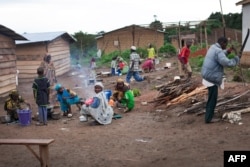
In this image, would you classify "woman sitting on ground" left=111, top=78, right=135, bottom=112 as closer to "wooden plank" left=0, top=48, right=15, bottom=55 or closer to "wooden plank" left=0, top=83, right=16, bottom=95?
"wooden plank" left=0, top=83, right=16, bottom=95

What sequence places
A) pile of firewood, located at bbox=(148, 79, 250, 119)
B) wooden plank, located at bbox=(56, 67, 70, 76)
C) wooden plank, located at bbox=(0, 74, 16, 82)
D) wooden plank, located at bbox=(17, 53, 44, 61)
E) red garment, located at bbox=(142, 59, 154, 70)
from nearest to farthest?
pile of firewood, located at bbox=(148, 79, 250, 119) → wooden plank, located at bbox=(0, 74, 16, 82) → red garment, located at bbox=(142, 59, 154, 70) → wooden plank, located at bbox=(17, 53, 44, 61) → wooden plank, located at bbox=(56, 67, 70, 76)

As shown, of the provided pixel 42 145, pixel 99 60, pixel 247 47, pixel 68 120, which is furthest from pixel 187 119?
pixel 99 60

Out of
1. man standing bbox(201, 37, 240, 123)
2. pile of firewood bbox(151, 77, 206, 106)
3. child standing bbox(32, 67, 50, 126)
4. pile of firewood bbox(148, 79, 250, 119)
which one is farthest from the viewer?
pile of firewood bbox(151, 77, 206, 106)

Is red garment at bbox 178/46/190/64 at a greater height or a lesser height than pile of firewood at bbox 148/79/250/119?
greater

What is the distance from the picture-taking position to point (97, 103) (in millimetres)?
9117

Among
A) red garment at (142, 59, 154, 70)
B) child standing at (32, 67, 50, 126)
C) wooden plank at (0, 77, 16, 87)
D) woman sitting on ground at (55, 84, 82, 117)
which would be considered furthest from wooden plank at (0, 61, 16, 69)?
red garment at (142, 59, 154, 70)

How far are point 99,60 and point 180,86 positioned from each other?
2392 cm

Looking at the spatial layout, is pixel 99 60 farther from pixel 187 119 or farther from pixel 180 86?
pixel 187 119

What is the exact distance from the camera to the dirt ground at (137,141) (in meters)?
6.04

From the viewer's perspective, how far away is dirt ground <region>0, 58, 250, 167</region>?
19.8 ft

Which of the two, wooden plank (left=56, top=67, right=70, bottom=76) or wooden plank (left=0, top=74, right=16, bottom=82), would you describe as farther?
wooden plank (left=56, top=67, right=70, bottom=76)

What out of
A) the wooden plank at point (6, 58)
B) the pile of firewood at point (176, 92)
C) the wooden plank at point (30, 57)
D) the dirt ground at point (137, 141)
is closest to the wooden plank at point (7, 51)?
the wooden plank at point (6, 58)

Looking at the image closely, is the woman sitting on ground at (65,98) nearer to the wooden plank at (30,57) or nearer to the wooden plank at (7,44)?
the wooden plank at (7,44)

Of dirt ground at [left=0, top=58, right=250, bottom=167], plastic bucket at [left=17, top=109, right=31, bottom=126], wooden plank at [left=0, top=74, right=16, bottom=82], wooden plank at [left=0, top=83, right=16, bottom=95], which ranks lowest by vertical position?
dirt ground at [left=0, top=58, right=250, bottom=167]
